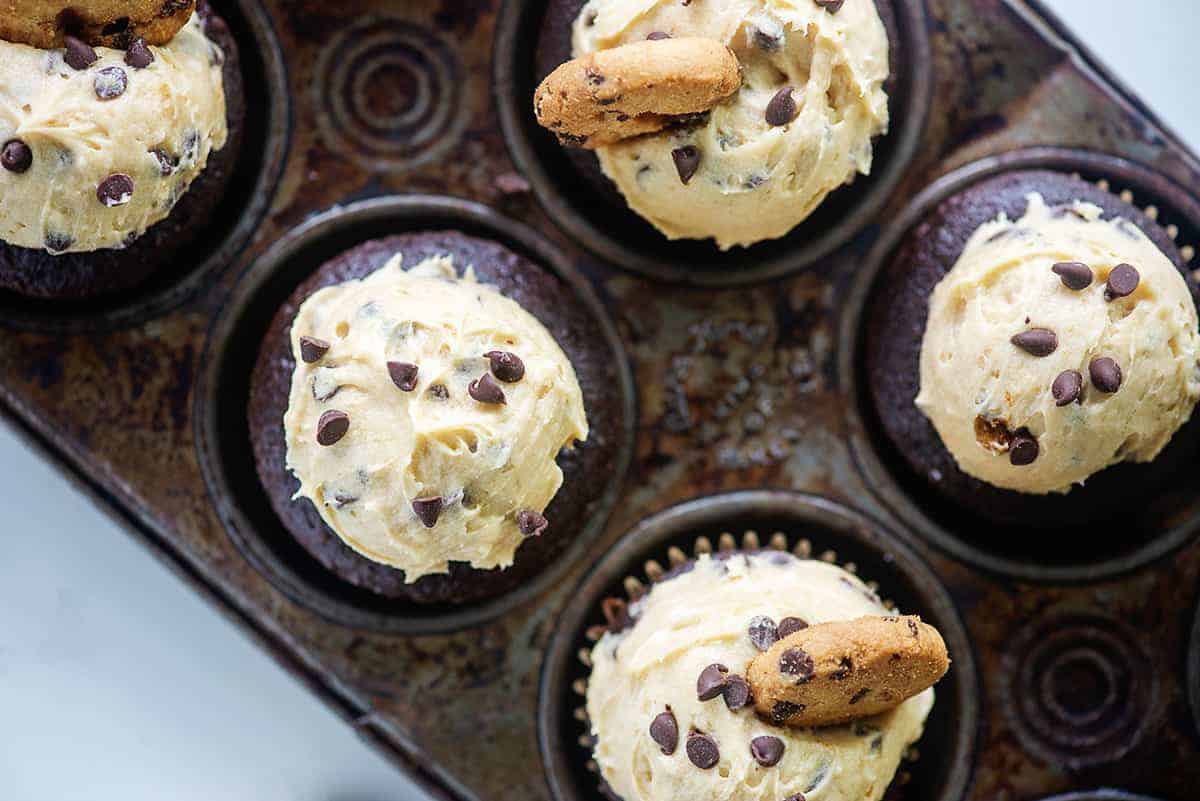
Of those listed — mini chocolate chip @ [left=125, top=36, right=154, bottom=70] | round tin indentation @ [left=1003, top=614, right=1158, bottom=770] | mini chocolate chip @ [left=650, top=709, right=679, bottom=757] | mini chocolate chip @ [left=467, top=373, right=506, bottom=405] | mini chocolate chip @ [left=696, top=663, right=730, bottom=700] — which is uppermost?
mini chocolate chip @ [left=125, top=36, right=154, bottom=70]

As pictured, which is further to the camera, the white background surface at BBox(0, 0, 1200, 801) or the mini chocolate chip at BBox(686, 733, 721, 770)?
the white background surface at BBox(0, 0, 1200, 801)

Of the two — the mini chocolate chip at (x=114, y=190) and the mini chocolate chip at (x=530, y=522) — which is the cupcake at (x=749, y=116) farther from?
the mini chocolate chip at (x=114, y=190)

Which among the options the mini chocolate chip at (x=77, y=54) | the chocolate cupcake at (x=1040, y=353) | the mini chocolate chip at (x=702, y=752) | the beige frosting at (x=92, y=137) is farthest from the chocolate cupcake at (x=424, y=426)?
the chocolate cupcake at (x=1040, y=353)

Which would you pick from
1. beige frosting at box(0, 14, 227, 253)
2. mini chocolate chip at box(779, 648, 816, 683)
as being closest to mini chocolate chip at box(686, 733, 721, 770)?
mini chocolate chip at box(779, 648, 816, 683)

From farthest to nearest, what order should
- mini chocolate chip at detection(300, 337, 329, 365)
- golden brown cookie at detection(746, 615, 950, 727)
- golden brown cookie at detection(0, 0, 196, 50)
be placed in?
1. mini chocolate chip at detection(300, 337, 329, 365)
2. golden brown cookie at detection(0, 0, 196, 50)
3. golden brown cookie at detection(746, 615, 950, 727)

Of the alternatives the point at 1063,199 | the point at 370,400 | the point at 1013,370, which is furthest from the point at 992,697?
the point at 370,400

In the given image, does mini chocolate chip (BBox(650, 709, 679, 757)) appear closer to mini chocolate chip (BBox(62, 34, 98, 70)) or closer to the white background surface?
the white background surface

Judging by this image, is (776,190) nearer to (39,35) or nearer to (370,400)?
(370,400)
